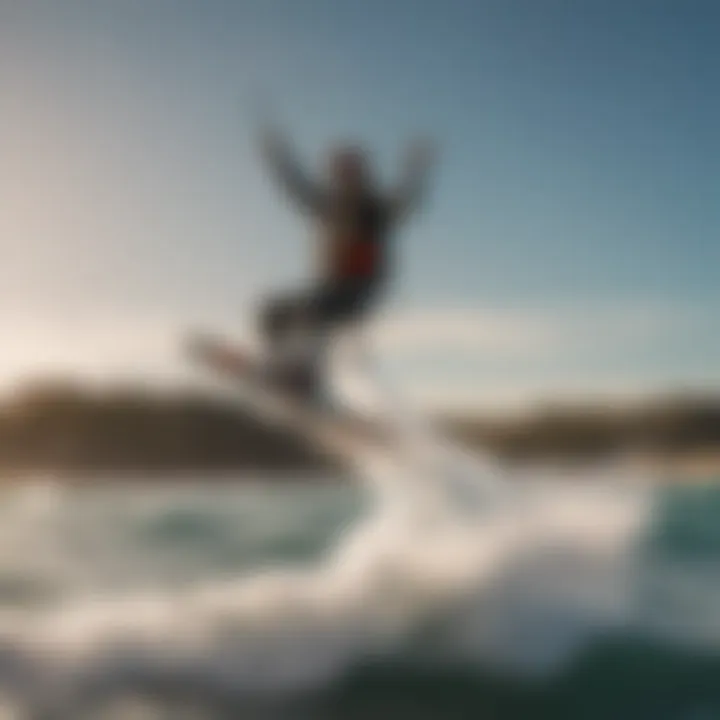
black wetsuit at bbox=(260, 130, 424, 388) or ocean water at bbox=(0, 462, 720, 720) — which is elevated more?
black wetsuit at bbox=(260, 130, 424, 388)

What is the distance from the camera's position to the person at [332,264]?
→ 1.36m

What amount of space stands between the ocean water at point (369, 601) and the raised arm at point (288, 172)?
0.40 m

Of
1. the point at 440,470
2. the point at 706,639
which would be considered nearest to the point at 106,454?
the point at 440,470

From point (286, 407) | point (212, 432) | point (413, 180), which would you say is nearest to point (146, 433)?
point (212, 432)

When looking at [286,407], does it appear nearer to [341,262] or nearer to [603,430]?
[341,262]

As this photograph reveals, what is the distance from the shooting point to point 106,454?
53.9 inches

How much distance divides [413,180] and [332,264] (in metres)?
0.17

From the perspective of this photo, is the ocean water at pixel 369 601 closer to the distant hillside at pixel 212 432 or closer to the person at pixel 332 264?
the distant hillside at pixel 212 432

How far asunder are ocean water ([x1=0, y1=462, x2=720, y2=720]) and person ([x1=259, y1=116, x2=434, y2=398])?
18 centimetres

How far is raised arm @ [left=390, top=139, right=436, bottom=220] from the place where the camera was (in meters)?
1.38

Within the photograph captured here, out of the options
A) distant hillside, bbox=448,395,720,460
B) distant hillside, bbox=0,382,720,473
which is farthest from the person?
distant hillside, bbox=448,395,720,460

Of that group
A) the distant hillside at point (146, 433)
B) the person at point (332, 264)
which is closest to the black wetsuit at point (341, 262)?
the person at point (332, 264)

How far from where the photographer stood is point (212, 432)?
53.5 inches

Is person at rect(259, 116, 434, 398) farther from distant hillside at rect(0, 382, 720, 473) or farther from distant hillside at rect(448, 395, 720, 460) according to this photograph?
Result: distant hillside at rect(448, 395, 720, 460)
